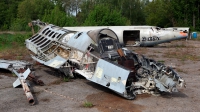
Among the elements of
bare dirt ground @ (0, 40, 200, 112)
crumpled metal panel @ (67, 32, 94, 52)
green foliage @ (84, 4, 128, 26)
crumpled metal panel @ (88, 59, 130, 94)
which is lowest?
bare dirt ground @ (0, 40, 200, 112)

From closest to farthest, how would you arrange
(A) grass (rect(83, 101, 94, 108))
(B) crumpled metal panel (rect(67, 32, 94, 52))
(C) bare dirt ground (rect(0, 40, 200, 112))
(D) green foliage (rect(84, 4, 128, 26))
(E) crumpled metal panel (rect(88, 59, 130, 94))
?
(C) bare dirt ground (rect(0, 40, 200, 112)) → (A) grass (rect(83, 101, 94, 108)) → (E) crumpled metal panel (rect(88, 59, 130, 94)) → (B) crumpled metal panel (rect(67, 32, 94, 52)) → (D) green foliage (rect(84, 4, 128, 26))

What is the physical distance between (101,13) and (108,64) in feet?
77.3

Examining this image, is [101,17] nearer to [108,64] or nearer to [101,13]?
[101,13]

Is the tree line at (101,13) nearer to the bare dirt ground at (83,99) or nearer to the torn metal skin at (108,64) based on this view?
the torn metal skin at (108,64)

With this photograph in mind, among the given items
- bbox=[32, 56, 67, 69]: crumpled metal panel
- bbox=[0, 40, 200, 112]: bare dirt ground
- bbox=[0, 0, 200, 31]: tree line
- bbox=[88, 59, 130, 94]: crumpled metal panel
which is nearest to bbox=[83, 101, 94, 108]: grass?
bbox=[0, 40, 200, 112]: bare dirt ground

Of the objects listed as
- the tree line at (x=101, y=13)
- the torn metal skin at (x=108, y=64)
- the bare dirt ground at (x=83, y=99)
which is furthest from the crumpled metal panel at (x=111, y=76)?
the tree line at (x=101, y=13)

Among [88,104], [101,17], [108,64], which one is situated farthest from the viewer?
[101,17]

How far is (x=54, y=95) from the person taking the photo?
30.1 feet

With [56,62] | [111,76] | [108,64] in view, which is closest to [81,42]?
[56,62]

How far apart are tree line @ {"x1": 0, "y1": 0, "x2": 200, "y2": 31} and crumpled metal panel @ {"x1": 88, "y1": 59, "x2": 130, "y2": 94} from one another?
22534 mm

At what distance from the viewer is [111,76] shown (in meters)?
8.70

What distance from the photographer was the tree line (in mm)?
31859

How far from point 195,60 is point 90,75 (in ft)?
32.7

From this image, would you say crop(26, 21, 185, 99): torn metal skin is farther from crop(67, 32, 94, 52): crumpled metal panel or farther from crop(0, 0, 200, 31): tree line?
crop(0, 0, 200, 31): tree line
